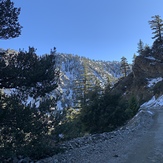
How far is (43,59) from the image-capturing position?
847cm

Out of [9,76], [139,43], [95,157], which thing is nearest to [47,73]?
[9,76]

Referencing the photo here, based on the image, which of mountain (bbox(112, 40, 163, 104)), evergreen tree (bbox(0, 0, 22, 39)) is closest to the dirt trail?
evergreen tree (bbox(0, 0, 22, 39))

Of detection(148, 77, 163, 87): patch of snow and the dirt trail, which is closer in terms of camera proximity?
the dirt trail

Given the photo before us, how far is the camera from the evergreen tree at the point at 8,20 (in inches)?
314

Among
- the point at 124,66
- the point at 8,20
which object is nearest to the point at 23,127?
the point at 8,20

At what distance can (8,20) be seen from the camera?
8195mm

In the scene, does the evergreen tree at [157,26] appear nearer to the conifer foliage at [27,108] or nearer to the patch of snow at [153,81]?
the patch of snow at [153,81]

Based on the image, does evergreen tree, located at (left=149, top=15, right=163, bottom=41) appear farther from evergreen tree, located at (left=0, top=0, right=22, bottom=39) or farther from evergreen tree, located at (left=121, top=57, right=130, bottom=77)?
evergreen tree, located at (left=0, top=0, right=22, bottom=39)

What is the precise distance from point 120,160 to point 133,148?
1.82 m

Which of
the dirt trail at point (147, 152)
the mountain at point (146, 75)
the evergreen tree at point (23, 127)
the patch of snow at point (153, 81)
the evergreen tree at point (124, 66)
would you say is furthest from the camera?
the evergreen tree at point (124, 66)

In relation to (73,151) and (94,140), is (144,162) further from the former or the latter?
(94,140)

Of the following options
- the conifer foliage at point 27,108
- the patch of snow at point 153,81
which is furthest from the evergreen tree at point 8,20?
the patch of snow at point 153,81

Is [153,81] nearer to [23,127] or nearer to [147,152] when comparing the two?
Answer: [147,152]

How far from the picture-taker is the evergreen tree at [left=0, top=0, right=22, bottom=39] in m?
7.97
